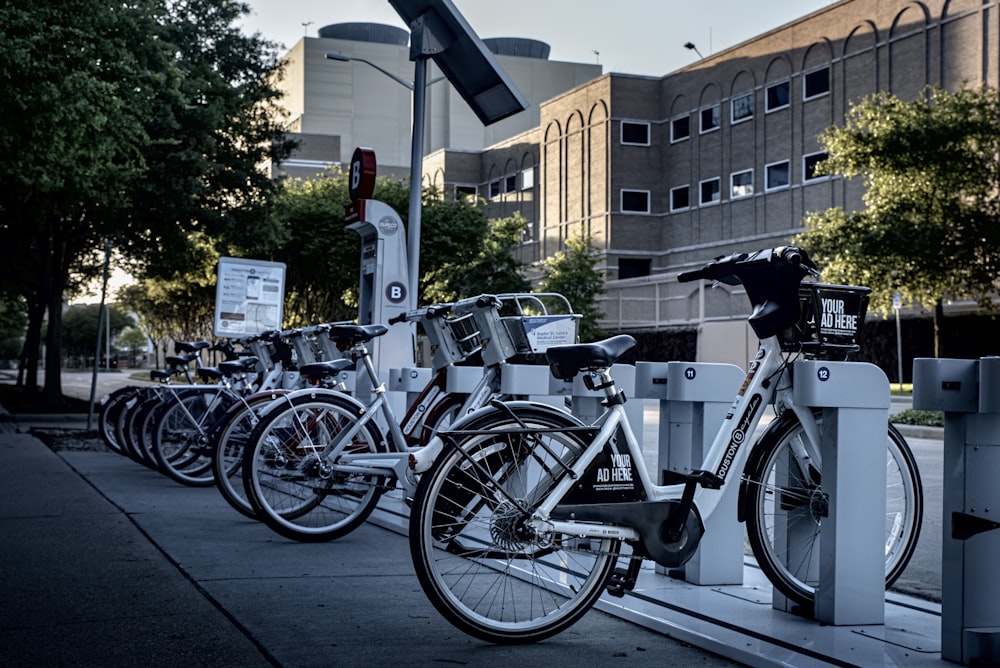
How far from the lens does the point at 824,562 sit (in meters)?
4.75

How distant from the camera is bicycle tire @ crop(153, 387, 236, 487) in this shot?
1053cm

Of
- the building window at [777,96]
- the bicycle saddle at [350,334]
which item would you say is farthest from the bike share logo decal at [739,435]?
the building window at [777,96]

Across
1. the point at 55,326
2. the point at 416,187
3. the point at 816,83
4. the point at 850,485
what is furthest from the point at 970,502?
the point at 816,83

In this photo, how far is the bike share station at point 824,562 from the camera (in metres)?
4.13

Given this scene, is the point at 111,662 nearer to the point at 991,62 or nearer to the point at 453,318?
the point at 453,318

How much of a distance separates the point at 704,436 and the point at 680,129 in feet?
162

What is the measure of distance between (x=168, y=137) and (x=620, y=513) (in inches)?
828

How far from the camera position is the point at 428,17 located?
11117 mm

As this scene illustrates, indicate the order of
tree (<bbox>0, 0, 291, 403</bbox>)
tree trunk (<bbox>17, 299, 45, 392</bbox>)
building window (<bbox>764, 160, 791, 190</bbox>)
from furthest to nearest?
building window (<bbox>764, 160, 791, 190</bbox>) → tree trunk (<bbox>17, 299, 45, 392</bbox>) → tree (<bbox>0, 0, 291, 403</bbox>)

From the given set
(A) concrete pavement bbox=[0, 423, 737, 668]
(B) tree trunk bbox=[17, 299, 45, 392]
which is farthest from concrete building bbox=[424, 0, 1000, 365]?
(A) concrete pavement bbox=[0, 423, 737, 668]

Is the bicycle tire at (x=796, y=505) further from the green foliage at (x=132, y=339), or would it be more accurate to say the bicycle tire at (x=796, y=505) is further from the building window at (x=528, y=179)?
the green foliage at (x=132, y=339)

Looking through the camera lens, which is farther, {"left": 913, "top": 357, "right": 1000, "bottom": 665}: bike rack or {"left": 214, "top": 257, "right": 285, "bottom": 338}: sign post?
{"left": 214, "top": 257, "right": 285, "bottom": 338}: sign post

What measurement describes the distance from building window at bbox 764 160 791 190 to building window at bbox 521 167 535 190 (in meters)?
17.9

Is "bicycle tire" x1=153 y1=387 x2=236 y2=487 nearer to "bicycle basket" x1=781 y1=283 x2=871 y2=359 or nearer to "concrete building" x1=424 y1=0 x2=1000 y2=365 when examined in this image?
"bicycle basket" x1=781 y1=283 x2=871 y2=359
